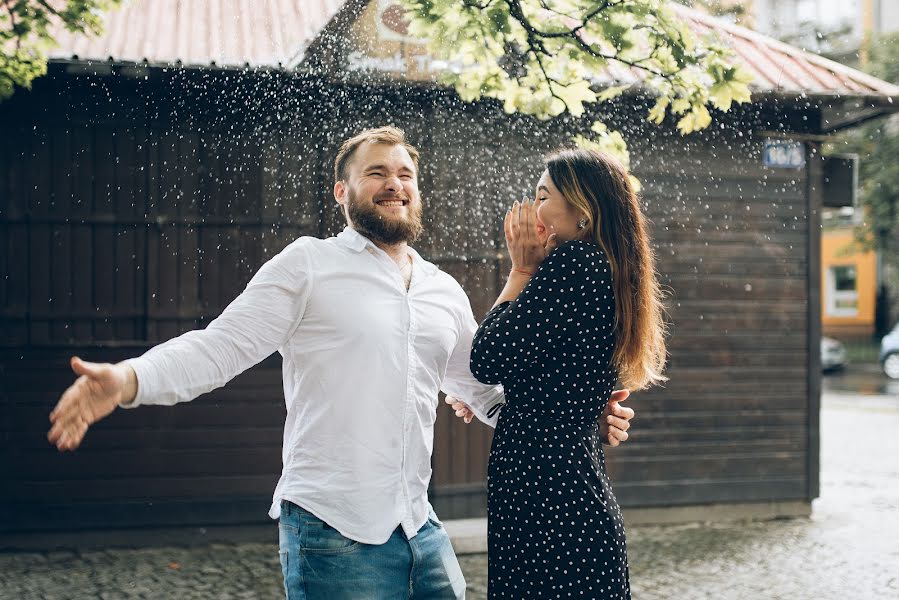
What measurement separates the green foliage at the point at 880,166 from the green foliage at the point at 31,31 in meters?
21.9

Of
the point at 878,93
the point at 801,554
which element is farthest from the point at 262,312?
the point at 878,93

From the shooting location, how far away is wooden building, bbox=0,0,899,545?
6.69 m

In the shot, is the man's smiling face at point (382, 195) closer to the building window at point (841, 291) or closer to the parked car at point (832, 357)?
the parked car at point (832, 357)

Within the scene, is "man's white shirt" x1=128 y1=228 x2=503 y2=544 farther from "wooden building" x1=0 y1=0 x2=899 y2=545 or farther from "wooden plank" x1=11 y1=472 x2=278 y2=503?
"wooden plank" x1=11 y1=472 x2=278 y2=503

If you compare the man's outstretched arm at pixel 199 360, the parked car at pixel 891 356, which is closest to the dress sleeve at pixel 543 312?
the man's outstretched arm at pixel 199 360

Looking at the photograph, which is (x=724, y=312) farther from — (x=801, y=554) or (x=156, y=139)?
(x=156, y=139)

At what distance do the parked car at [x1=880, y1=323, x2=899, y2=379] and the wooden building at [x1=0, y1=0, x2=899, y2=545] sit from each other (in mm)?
16420

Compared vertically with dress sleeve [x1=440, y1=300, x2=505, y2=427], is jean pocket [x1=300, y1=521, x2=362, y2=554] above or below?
below

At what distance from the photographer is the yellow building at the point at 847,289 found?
2981 centimetres

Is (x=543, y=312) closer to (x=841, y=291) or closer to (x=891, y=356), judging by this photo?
(x=891, y=356)

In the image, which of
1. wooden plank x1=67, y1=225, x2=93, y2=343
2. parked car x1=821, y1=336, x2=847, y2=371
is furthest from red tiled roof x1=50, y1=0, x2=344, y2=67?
parked car x1=821, y1=336, x2=847, y2=371

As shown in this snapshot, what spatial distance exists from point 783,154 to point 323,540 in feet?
21.9

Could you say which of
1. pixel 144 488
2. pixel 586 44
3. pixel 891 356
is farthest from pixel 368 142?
pixel 891 356

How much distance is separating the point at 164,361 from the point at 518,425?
41.3 inches
